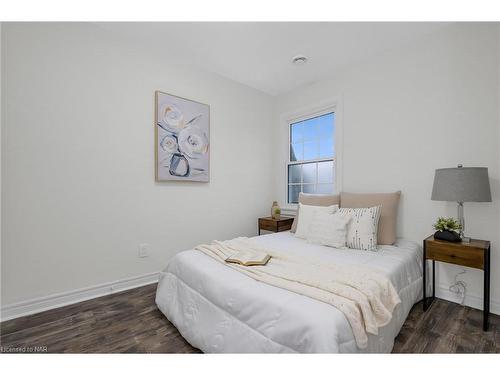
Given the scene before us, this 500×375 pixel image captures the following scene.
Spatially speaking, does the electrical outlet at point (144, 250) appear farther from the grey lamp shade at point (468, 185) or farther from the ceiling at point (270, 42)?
the grey lamp shade at point (468, 185)

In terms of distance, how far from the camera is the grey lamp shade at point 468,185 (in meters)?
1.77

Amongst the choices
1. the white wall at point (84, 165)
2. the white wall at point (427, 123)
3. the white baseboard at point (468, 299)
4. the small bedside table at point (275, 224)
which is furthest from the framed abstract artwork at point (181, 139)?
the white baseboard at point (468, 299)

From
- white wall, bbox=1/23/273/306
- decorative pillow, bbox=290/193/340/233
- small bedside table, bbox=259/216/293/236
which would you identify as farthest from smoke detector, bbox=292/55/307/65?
small bedside table, bbox=259/216/293/236

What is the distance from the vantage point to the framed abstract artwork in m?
2.60

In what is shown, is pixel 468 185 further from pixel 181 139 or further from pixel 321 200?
pixel 181 139

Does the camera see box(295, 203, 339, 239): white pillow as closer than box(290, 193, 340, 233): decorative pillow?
Yes

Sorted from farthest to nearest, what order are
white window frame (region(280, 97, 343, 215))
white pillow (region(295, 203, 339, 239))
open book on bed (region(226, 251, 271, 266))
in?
white window frame (region(280, 97, 343, 215)) < white pillow (region(295, 203, 339, 239)) < open book on bed (region(226, 251, 271, 266))

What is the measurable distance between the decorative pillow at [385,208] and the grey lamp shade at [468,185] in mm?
482

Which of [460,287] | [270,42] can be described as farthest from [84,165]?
[460,287]

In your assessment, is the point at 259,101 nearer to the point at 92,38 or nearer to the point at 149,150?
the point at 149,150

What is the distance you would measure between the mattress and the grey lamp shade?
0.60 metres

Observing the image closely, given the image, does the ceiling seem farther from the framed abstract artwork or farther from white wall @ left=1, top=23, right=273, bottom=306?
the framed abstract artwork

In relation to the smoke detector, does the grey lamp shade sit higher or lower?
lower

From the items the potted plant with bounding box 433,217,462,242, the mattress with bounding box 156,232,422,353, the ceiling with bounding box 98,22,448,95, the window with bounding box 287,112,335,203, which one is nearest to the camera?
the mattress with bounding box 156,232,422,353
